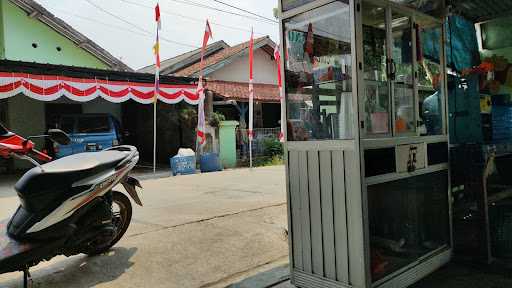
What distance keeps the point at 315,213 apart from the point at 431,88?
163 cm

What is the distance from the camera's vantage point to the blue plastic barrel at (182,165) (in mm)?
11234

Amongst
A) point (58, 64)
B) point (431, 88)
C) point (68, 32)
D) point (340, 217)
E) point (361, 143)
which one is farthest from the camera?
point (68, 32)

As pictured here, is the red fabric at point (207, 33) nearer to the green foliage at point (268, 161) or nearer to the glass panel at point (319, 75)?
the green foliage at point (268, 161)

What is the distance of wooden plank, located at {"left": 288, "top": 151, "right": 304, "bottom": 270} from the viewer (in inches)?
118

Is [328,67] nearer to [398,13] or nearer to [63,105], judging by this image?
[398,13]

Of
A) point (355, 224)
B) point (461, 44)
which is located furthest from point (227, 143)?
point (355, 224)

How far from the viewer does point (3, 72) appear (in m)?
9.53

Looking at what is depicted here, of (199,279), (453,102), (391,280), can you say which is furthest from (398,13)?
(199,279)

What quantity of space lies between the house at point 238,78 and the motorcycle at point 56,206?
33.6 feet

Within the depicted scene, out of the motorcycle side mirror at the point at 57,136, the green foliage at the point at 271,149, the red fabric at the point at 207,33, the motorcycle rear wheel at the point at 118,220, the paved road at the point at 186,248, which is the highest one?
the red fabric at the point at 207,33

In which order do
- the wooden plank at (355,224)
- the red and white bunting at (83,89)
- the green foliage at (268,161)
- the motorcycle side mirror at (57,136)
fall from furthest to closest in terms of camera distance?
the green foliage at (268,161)
the red and white bunting at (83,89)
the motorcycle side mirror at (57,136)
the wooden plank at (355,224)

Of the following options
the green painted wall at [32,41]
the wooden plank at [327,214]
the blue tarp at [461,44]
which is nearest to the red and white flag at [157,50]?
the green painted wall at [32,41]

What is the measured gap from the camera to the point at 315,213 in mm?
2875

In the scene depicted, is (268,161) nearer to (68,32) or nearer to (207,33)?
(207,33)
